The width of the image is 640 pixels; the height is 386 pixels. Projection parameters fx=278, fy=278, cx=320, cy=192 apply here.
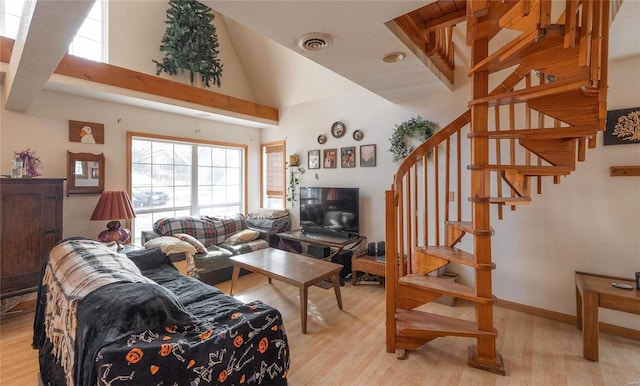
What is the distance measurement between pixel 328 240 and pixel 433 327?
1.85m

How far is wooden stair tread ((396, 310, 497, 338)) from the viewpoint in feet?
6.45

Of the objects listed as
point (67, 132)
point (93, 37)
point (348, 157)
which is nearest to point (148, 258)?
point (67, 132)

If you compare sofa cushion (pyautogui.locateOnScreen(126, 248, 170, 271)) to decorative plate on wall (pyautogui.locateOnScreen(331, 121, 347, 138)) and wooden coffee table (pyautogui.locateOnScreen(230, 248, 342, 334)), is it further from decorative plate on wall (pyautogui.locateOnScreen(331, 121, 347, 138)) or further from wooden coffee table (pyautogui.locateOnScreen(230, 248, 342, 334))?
decorative plate on wall (pyautogui.locateOnScreen(331, 121, 347, 138))

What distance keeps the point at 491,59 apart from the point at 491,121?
4.65 ft

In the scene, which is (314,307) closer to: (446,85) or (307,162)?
(307,162)

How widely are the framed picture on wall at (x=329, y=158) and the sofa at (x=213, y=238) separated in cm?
111

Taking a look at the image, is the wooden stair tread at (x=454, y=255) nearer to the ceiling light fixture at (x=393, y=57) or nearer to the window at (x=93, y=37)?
the ceiling light fixture at (x=393, y=57)

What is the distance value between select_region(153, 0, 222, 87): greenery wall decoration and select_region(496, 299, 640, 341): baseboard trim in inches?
192

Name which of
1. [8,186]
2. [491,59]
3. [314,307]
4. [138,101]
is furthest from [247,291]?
[491,59]

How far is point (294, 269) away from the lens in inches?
108

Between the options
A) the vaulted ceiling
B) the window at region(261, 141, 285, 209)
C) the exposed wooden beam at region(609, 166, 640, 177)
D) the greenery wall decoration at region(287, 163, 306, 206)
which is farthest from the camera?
the window at region(261, 141, 285, 209)

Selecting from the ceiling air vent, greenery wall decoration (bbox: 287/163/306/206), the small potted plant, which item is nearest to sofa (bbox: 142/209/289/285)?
greenery wall decoration (bbox: 287/163/306/206)

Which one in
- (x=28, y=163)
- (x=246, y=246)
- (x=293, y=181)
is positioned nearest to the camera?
(x=28, y=163)

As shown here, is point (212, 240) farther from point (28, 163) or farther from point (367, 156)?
point (367, 156)
